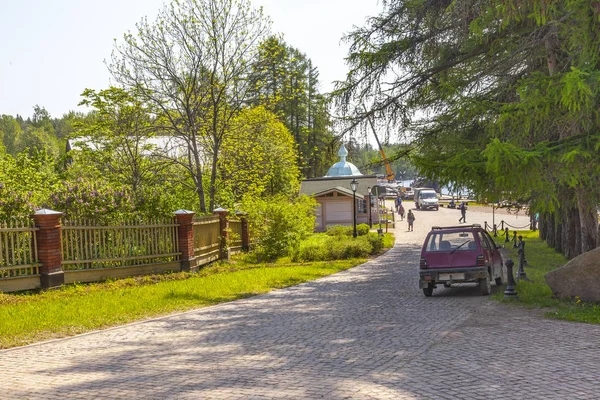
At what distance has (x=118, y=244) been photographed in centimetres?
1820

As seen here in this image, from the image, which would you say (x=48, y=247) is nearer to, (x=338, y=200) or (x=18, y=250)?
(x=18, y=250)

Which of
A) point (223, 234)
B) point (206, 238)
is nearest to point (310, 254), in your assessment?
point (223, 234)

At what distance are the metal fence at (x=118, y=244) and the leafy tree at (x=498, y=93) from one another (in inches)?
259

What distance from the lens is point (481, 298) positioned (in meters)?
14.3

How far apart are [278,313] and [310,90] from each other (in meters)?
67.1

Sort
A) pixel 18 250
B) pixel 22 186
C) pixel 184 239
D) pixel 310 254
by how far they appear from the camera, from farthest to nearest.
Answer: pixel 310 254, pixel 22 186, pixel 184 239, pixel 18 250

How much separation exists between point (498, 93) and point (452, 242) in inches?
225

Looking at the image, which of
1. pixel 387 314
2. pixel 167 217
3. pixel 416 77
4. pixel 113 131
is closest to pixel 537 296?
pixel 387 314

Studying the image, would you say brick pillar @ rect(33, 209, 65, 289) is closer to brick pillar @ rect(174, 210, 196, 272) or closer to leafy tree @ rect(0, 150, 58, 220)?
leafy tree @ rect(0, 150, 58, 220)

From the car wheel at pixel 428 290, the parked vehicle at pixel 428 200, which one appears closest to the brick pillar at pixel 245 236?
the car wheel at pixel 428 290

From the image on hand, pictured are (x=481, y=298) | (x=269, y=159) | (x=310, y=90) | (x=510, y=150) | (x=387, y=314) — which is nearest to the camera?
(x=510, y=150)

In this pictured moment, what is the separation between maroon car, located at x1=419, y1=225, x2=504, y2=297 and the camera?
47.7 feet

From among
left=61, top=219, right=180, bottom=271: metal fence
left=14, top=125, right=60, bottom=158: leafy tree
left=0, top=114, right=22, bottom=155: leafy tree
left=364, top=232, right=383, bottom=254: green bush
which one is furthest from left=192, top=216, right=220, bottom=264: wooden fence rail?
left=0, top=114, right=22, bottom=155: leafy tree

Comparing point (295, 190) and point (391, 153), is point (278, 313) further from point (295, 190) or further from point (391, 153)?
point (295, 190)
